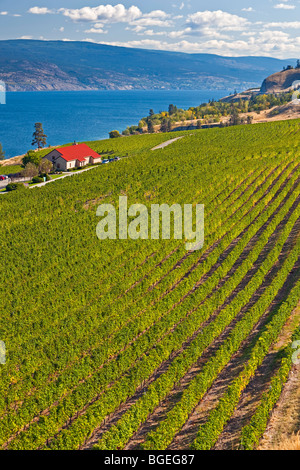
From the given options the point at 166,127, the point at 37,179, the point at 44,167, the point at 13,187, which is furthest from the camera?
the point at 166,127

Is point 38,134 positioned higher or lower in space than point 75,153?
higher

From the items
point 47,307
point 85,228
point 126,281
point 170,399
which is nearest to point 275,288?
point 126,281

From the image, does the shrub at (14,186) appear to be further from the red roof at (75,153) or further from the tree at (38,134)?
the tree at (38,134)

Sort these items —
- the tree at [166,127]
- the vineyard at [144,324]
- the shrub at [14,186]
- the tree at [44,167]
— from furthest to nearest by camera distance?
the tree at [166,127]
the tree at [44,167]
the shrub at [14,186]
the vineyard at [144,324]

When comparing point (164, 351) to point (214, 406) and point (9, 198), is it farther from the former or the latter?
point (9, 198)

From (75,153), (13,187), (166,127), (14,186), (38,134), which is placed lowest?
(13,187)

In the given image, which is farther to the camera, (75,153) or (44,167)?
(75,153)

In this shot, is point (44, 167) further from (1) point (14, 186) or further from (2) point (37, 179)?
(1) point (14, 186)

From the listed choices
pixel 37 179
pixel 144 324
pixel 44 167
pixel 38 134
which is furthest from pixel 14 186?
pixel 38 134

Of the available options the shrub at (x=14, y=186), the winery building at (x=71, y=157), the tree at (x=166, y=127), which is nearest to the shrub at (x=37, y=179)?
the shrub at (x=14, y=186)
